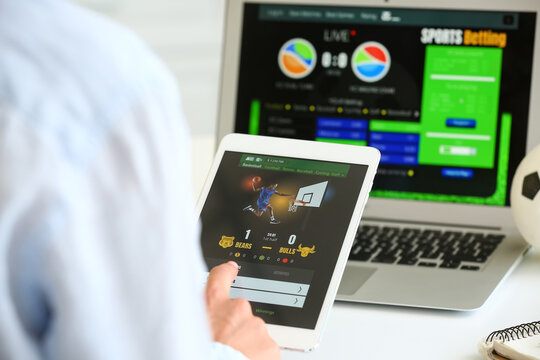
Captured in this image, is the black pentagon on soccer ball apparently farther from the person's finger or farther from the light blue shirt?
the light blue shirt

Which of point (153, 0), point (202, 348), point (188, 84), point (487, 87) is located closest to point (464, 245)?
point (487, 87)

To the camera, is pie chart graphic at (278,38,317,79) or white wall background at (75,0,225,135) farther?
white wall background at (75,0,225,135)

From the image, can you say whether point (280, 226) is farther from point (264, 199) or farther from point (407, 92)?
point (407, 92)

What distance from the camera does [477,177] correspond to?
129cm

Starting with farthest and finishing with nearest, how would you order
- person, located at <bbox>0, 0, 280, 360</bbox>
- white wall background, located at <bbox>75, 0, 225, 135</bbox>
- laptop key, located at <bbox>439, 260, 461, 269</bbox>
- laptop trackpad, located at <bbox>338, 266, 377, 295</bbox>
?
white wall background, located at <bbox>75, 0, 225, 135</bbox>, laptop key, located at <bbox>439, 260, 461, 269</bbox>, laptop trackpad, located at <bbox>338, 266, 377, 295</bbox>, person, located at <bbox>0, 0, 280, 360</bbox>

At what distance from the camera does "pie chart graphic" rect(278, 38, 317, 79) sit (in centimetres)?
136

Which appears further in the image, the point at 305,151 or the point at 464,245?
the point at 464,245

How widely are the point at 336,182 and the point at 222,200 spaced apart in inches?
5.4

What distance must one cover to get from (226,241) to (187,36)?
71.3 inches

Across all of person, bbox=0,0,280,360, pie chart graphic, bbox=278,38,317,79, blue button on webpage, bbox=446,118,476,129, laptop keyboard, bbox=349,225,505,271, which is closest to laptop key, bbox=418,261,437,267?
laptop keyboard, bbox=349,225,505,271

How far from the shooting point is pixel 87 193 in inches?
12.8

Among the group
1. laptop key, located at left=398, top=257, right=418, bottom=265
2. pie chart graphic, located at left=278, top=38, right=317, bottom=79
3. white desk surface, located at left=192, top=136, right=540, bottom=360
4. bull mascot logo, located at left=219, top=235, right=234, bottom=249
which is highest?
pie chart graphic, located at left=278, top=38, right=317, bottom=79

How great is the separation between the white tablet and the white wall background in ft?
5.13

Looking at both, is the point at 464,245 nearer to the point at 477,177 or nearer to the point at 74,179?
the point at 477,177
